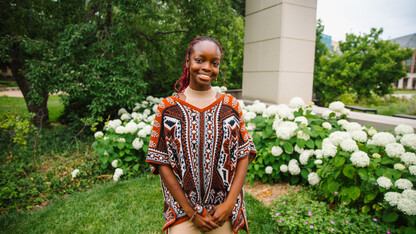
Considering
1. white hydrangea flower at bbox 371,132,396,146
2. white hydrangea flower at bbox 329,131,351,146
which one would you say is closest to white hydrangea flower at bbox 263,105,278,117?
white hydrangea flower at bbox 329,131,351,146

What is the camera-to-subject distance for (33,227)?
3234 millimetres

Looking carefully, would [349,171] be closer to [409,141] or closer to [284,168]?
[409,141]

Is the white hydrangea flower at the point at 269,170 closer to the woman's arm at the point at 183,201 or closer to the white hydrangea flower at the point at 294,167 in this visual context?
the white hydrangea flower at the point at 294,167

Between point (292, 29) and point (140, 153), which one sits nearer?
point (140, 153)

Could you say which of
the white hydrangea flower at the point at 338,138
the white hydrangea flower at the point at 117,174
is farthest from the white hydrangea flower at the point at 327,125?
the white hydrangea flower at the point at 117,174

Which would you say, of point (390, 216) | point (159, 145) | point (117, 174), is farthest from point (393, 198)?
point (117, 174)

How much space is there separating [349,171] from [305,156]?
75 centimetres

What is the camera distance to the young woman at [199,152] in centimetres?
154

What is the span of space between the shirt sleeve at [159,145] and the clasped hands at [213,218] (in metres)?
0.38

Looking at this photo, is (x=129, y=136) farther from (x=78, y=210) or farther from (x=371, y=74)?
(x=371, y=74)

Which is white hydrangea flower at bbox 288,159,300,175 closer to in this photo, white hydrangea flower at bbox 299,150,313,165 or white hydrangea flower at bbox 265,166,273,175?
white hydrangea flower at bbox 299,150,313,165

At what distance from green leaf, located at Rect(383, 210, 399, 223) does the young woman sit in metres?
1.84

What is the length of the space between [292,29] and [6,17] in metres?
7.11

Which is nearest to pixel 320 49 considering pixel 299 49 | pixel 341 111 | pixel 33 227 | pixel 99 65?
pixel 299 49
